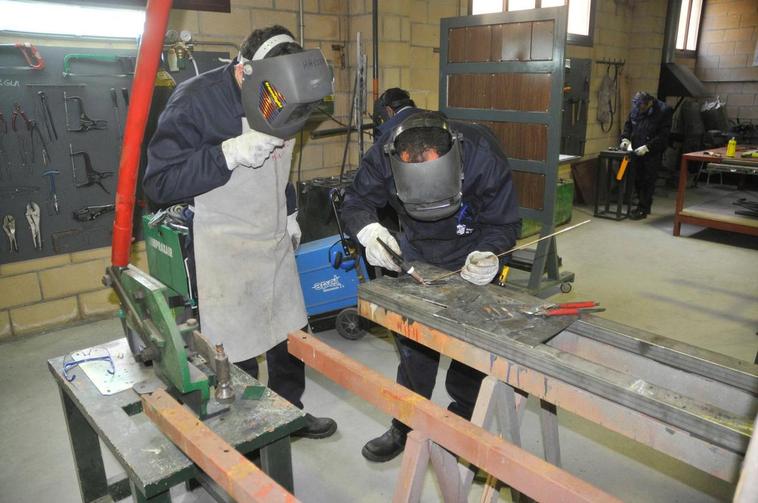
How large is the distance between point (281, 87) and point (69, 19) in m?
2.18

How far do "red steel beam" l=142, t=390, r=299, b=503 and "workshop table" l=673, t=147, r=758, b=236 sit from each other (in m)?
4.97

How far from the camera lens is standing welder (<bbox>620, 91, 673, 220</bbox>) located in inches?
233

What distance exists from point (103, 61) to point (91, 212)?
2.79 feet

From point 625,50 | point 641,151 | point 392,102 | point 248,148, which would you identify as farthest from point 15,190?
point 625,50

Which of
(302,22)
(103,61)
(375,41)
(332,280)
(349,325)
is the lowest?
(349,325)

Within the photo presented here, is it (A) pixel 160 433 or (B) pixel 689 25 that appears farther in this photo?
(B) pixel 689 25

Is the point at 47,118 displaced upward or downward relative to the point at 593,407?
upward

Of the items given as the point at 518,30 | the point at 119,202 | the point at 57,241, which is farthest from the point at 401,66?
the point at 119,202

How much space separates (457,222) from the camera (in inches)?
78.6

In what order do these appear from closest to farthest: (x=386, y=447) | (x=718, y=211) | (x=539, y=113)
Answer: (x=386, y=447)
(x=539, y=113)
(x=718, y=211)

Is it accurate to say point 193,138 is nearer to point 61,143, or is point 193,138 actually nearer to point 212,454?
point 212,454

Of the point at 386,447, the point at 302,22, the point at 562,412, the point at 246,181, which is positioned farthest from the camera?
the point at 302,22

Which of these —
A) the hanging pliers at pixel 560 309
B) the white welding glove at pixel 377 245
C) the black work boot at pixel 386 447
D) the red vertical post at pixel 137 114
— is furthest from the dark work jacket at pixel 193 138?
the black work boot at pixel 386 447

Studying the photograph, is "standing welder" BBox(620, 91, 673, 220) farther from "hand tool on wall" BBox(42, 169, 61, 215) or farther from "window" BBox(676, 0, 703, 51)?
"hand tool on wall" BBox(42, 169, 61, 215)
